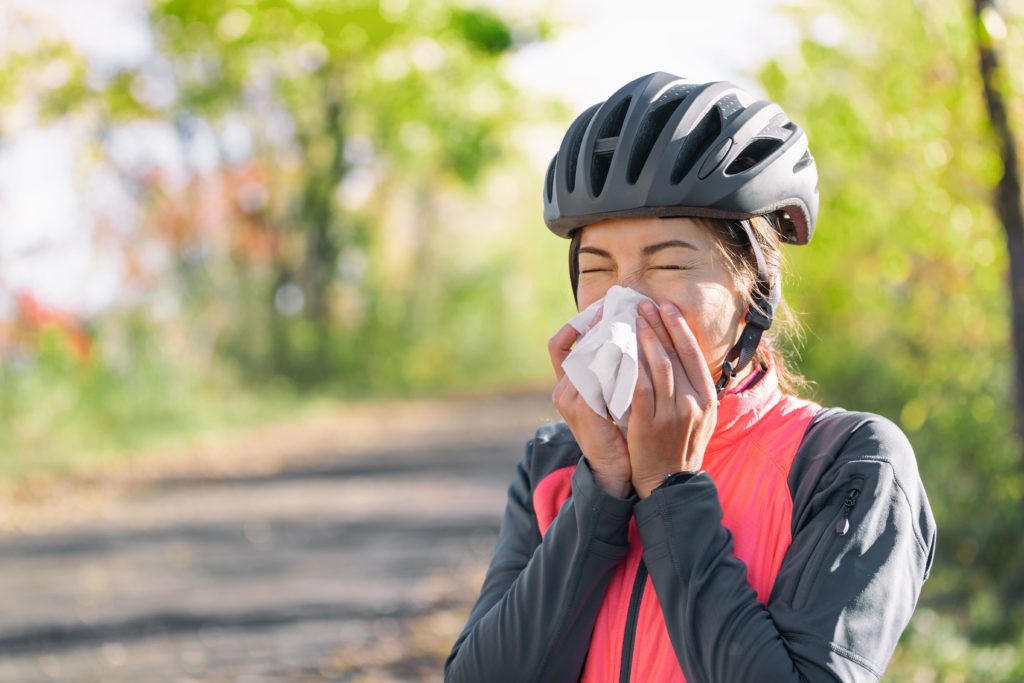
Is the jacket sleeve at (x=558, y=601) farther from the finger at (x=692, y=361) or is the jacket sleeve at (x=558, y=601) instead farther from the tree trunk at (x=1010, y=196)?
the tree trunk at (x=1010, y=196)

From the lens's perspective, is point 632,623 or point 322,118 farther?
point 322,118

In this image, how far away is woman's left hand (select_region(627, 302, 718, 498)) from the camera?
1.87 metres

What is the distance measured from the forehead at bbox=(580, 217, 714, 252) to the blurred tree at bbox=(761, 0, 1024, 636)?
11.5 feet

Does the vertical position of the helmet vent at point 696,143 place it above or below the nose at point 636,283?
above

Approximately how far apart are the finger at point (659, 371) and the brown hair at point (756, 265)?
0.28m

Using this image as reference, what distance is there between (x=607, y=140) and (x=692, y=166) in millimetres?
230

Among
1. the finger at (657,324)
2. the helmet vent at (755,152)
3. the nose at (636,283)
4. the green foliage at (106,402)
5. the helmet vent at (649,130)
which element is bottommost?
the green foliage at (106,402)

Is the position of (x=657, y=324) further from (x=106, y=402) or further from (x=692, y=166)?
(x=106, y=402)

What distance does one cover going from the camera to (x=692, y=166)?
2105mm

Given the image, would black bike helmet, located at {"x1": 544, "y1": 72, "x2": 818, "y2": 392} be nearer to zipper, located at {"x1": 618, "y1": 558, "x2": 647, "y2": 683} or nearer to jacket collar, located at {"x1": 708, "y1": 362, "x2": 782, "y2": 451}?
jacket collar, located at {"x1": 708, "y1": 362, "x2": 782, "y2": 451}

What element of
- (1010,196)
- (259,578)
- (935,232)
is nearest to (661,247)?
(1010,196)

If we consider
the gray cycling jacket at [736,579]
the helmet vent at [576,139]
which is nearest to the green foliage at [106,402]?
the helmet vent at [576,139]

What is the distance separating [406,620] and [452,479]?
19.8 feet

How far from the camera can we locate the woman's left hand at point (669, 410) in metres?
1.87
